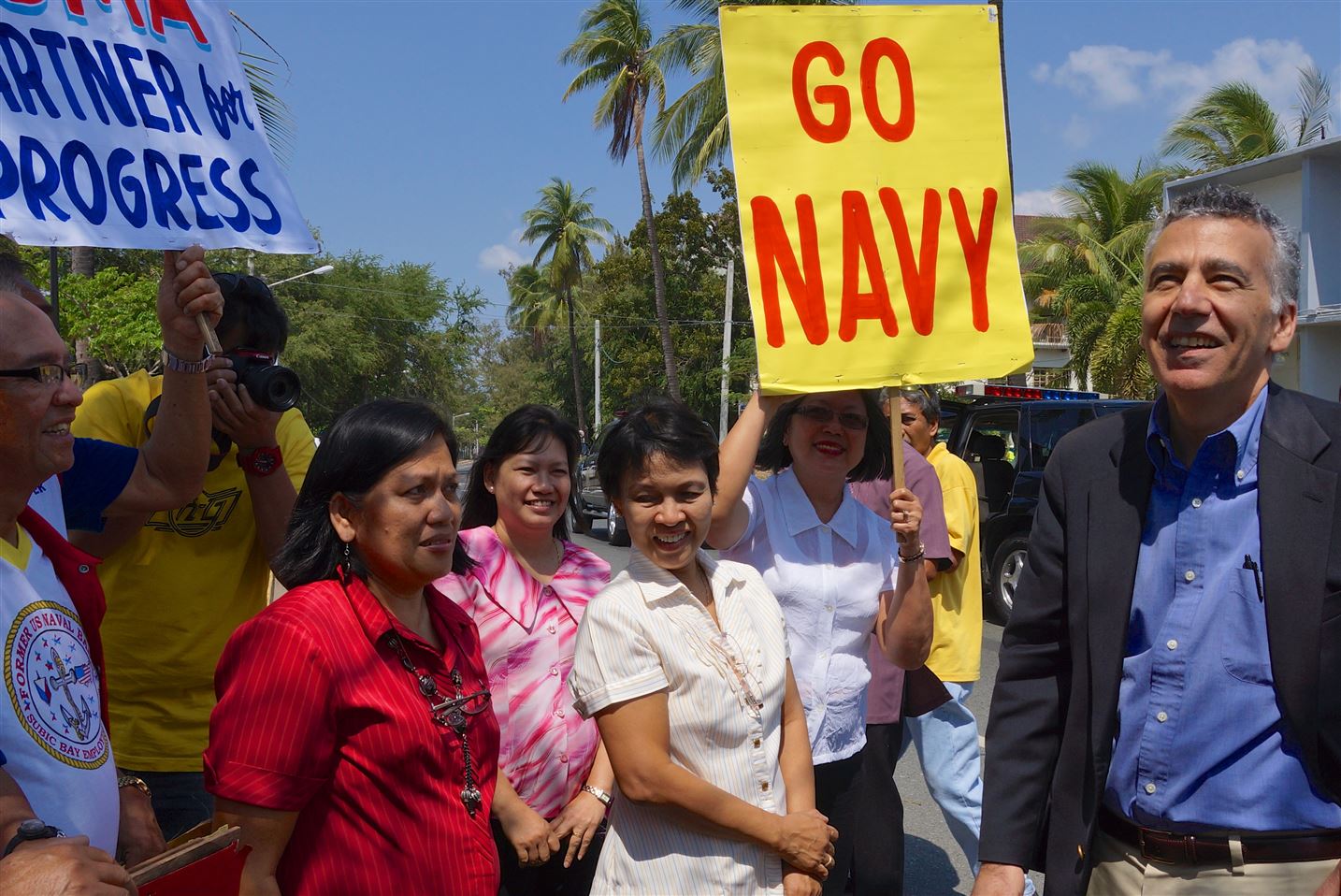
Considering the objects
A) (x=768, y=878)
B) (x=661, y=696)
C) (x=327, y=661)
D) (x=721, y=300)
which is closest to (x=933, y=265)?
(x=661, y=696)

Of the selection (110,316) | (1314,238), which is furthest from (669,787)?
(1314,238)

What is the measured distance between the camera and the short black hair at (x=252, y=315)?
113 inches

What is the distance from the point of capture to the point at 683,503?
108 inches

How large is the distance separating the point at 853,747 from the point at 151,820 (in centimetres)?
189

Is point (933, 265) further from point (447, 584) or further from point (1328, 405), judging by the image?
point (447, 584)

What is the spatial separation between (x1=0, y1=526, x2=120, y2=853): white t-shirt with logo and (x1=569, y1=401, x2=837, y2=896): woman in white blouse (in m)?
1.00

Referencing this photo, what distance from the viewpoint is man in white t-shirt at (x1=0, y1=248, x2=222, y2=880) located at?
1.69 m

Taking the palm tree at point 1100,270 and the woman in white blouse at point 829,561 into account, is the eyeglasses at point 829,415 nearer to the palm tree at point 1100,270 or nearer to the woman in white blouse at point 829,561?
the woman in white blouse at point 829,561

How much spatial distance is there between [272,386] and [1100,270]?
79.5 feet

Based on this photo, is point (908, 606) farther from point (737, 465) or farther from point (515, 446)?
point (515, 446)

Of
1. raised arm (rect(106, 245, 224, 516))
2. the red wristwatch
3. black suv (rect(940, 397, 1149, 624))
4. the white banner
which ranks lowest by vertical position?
black suv (rect(940, 397, 1149, 624))

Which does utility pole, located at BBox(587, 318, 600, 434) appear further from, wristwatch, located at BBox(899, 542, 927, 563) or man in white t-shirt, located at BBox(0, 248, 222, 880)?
man in white t-shirt, located at BBox(0, 248, 222, 880)

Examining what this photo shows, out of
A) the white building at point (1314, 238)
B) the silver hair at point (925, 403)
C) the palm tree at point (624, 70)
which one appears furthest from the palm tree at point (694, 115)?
the silver hair at point (925, 403)

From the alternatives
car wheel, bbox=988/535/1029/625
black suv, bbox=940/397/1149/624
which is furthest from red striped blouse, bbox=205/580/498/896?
car wheel, bbox=988/535/1029/625
